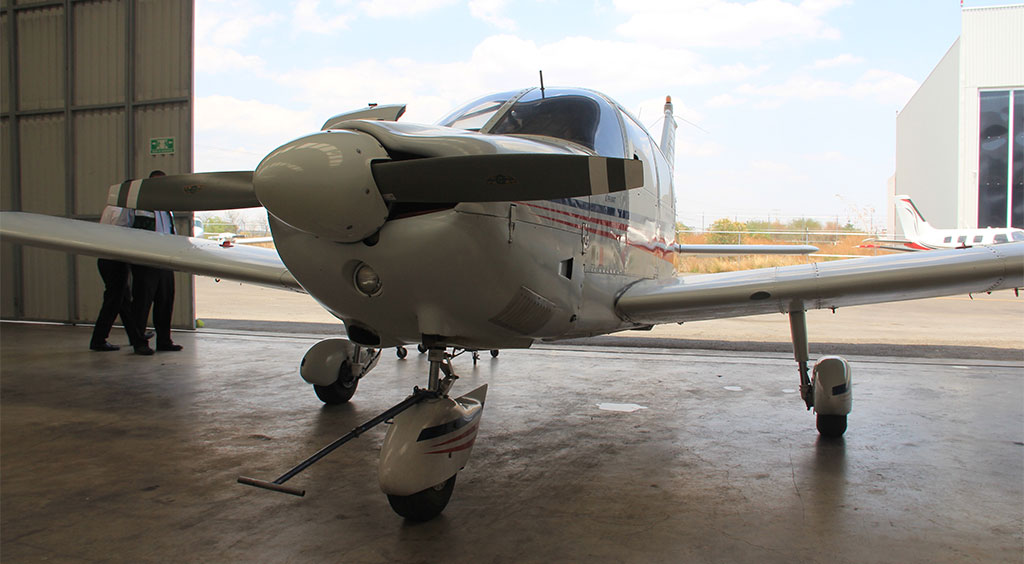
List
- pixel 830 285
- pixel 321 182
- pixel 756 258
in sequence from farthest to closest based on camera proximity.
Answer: pixel 756 258, pixel 830 285, pixel 321 182

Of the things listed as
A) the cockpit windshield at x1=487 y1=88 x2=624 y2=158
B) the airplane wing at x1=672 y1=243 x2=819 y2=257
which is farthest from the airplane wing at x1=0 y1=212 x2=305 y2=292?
the airplane wing at x1=672 y1=243 x2=819 y2=257

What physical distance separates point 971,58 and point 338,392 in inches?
1172

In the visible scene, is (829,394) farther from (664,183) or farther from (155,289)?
(155,289)

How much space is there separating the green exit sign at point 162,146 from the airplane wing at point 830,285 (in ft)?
26.0

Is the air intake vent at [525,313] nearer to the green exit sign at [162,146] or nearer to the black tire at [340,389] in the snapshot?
the black tire at [340,389]

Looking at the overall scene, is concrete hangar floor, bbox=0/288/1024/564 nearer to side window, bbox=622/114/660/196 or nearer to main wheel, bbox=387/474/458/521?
main wheel, bbox=387/474/458/521

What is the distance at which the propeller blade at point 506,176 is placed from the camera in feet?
7.22

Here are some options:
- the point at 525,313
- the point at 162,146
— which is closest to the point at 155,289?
the point at 162,146

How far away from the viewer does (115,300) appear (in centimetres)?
734

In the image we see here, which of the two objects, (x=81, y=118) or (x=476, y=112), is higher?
(x=81, y=118)

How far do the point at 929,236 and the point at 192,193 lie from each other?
27897mm

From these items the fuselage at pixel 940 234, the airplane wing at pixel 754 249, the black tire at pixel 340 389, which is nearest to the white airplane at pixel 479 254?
the black tire at pixel 340 389

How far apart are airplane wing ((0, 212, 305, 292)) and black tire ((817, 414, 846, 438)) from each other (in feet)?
11.9

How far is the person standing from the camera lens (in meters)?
7.07
